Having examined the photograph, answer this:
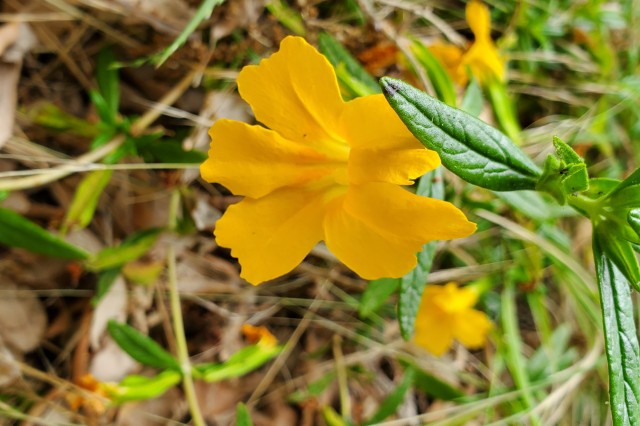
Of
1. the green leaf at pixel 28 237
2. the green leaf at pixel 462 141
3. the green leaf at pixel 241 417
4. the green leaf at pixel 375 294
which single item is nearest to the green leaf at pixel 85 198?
the green leaf at pixel 28 237

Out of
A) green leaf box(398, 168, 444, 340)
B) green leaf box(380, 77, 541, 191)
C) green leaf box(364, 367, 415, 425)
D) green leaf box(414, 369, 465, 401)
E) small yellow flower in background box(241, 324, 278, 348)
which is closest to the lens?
green leaf box(380, 77, 541, 191)

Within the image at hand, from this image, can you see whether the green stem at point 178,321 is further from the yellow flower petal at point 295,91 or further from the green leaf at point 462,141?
the green leaf at point 462,141

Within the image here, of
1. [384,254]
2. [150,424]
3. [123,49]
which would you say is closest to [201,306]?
[150,424]

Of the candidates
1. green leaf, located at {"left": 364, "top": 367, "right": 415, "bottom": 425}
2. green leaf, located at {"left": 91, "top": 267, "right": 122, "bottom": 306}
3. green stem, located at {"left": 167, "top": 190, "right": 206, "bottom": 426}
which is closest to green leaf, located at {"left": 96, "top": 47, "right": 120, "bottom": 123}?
green stem, located at {"left": 167, "top": 190, "right": 206, "bottom": 426}

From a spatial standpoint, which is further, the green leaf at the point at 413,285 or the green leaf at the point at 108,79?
the green leaf at the point at 108,79

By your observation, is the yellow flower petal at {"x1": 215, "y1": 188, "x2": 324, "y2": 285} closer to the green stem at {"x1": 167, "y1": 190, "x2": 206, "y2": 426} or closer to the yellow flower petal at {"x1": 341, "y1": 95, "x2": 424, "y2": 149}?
the yellow flower petal at {"x1": 341, "y1": 95, "x2": 424, "y2": 149}

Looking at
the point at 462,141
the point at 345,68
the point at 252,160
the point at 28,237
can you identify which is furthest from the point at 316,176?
the point at 28,237

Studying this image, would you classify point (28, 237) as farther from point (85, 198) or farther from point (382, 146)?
point (382, 146)
